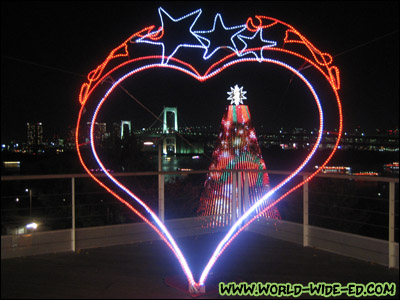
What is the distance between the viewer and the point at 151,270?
143 inches

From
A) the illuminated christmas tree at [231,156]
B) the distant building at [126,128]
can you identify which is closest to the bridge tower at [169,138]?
the illuminated christmas tree at [231,156]

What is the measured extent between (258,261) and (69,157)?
800 inches

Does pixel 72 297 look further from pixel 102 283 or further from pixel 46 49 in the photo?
pixel 46 49

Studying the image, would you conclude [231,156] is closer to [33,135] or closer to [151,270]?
[151,270]

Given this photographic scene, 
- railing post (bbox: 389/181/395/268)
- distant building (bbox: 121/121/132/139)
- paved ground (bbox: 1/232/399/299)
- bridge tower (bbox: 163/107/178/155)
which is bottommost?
paved ground (bbox: 1/232/399/299)

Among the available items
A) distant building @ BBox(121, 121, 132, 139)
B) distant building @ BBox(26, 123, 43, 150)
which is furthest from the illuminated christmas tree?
distant building @ BBox(26, 123, 43, 150)

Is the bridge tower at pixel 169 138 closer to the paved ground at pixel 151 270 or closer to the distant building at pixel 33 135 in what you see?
the paved ground at pixel 151 270

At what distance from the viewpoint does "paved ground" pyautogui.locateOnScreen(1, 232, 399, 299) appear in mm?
3133

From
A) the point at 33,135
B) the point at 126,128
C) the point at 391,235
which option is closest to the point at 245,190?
the point at 391,235

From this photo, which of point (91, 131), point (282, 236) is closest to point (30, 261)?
point (91, 131)

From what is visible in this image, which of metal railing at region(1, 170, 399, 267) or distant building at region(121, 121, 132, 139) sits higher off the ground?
distant building at region(121, 121, 132, 139)

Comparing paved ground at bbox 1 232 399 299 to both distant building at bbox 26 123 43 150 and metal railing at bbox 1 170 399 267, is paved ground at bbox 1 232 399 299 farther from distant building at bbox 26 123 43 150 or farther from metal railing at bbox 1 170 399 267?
distant building at bbox 26 123 43 150

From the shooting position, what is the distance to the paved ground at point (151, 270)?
123 inches

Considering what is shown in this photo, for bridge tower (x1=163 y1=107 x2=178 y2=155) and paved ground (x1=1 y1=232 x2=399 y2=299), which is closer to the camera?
paved ground (x1=1 y1=232 x2=399 y2=299)
